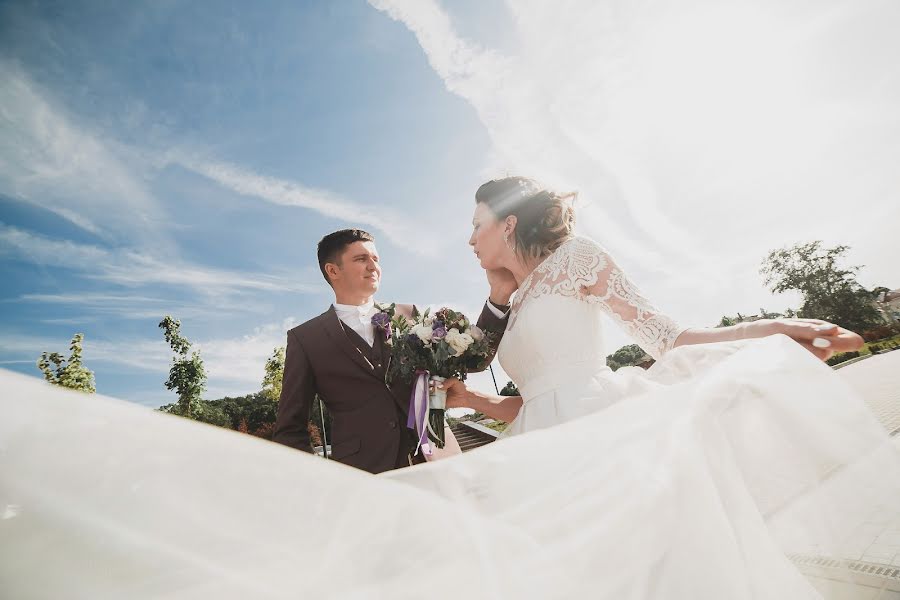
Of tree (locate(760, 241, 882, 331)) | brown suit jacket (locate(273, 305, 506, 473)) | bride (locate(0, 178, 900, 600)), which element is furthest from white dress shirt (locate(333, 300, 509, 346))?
tree (locate(760, 241, 882, 331))

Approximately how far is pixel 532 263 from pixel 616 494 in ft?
7.86

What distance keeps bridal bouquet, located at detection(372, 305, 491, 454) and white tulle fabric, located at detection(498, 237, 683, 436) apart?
1.09ft

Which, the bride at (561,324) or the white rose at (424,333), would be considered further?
the white rose at (424,333)

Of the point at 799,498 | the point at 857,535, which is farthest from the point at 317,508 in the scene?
the point at 857,535

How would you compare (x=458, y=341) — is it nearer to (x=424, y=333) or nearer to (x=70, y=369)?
(x=424, y=333)

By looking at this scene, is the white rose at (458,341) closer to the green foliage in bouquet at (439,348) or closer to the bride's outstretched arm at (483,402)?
the green foliage in bouquet at (439,348)

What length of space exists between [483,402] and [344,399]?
1177 mm

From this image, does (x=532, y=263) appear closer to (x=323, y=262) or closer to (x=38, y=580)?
(x=323, y=262)

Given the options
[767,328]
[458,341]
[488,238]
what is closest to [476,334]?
[458,341]

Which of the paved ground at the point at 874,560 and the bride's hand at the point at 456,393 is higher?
the bride's hand at the point at 456,393

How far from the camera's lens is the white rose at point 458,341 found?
3.02 m

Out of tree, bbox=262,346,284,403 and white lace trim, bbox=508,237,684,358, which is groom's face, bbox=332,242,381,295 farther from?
tree, bbox=262,346,284,403

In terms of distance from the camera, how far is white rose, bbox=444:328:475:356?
3023 mm

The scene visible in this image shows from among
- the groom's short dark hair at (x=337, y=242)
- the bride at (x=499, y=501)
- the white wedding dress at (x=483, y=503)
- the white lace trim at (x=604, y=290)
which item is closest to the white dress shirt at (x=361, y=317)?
the groom's short dark hair at (x=337, y=242)
